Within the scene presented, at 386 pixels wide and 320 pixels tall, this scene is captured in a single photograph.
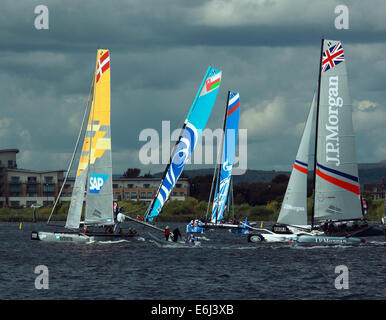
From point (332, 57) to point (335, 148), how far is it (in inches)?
308

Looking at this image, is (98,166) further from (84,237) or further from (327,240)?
(327,240)

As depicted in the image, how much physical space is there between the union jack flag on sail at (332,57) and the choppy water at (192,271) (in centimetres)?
1593

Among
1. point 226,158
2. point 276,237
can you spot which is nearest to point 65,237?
point 276,237

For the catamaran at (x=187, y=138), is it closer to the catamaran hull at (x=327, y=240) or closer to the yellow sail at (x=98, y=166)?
the yellow sail at (x=98, y=166)

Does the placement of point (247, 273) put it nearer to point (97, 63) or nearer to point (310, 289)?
point (310, 289)

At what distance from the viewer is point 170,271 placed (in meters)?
51.7

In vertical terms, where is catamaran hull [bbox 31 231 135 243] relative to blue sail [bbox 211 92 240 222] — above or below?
below

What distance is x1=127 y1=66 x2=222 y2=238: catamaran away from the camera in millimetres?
69500

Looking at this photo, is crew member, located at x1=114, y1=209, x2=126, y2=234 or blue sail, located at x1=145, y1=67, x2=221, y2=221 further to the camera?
blue sail, located at x1=145, y1=67, x2=221, y2=221

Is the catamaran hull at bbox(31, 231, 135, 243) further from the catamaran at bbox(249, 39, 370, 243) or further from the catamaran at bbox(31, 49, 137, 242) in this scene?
the catamaran at bbox(249, 39, 370, 243)

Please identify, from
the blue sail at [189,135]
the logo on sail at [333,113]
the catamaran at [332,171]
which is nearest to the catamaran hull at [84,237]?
the blue sail at [189,135]

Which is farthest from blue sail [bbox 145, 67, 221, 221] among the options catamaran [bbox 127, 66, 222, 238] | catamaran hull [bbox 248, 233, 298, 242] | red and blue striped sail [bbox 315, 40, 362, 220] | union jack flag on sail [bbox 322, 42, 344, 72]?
union jack flag on sail [bbox 322, 42, 344, 72]

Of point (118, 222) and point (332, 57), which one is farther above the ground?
point (332, 57)

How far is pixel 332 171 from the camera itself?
68.4 metres
